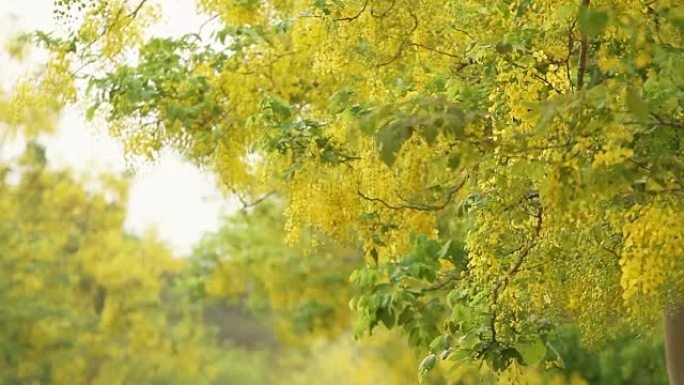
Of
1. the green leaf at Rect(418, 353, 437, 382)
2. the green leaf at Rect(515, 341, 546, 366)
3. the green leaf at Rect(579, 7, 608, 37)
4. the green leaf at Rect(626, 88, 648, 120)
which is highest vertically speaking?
the green leaf at Rect(418, 353, 437, 382)

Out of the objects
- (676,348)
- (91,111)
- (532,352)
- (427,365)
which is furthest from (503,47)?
(91,111)

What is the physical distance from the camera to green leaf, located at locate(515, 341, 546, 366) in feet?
15.4

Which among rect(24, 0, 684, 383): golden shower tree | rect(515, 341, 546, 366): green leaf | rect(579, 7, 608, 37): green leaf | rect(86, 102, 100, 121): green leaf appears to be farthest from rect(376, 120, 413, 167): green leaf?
rect(86, 102, 100, 121): green leaf

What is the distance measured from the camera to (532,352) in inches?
186

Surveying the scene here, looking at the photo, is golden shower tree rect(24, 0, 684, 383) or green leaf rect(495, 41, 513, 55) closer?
golden shower tree rect(24, 0, 684, 383)

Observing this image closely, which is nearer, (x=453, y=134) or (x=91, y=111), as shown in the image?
(x=453, y=134)

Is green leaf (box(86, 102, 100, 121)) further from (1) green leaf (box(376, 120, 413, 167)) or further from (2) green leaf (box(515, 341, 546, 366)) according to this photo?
(1) green leaf (box(376, 120, 413, 167))

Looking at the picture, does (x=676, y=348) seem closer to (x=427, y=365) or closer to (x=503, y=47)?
(x=427, y=365)

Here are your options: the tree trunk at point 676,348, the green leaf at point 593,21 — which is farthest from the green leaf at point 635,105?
the tree trunk at point 676,348

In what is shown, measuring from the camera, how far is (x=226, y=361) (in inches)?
967

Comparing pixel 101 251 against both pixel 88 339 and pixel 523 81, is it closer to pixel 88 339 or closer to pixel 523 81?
pixel 88 339

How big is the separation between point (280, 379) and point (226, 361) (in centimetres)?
146

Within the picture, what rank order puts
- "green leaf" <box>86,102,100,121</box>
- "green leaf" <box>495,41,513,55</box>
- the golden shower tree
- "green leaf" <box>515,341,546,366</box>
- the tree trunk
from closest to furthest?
the golden shower tree → "green leaf" <box>495,41,513,55</box> → "green leaf" <box>515,341,546,366</box> → the tree trunk → "green leaf" <box>86,102,100,121</box>

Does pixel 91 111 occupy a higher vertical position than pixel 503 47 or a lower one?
higher
